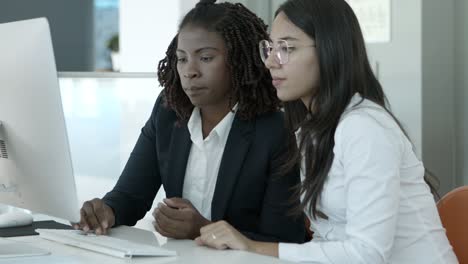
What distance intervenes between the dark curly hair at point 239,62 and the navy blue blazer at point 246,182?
4 cm

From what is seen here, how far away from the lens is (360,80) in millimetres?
1654

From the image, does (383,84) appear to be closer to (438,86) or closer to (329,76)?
(438,86)

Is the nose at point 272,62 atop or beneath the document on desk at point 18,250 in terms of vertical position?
atop

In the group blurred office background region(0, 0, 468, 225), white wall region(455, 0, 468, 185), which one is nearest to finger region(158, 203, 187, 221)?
blurred office background region(0, 0, 468, 225)

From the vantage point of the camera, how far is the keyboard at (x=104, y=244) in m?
1.50

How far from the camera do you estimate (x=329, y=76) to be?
1.64 m

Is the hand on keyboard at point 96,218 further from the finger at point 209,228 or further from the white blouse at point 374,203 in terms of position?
the white blouse at point 374,203

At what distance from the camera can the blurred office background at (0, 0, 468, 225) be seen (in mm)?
3244

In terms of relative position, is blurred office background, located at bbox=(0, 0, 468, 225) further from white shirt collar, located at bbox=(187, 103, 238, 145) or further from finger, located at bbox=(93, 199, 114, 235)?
finger, located at bbox=(93, 199, 114, 235)

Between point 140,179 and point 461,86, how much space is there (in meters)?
1.72

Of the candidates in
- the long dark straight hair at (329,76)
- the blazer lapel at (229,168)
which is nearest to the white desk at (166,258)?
the long dark straight hair at (329,76)

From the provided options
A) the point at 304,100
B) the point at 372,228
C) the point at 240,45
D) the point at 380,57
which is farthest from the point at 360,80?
the point at 380,57

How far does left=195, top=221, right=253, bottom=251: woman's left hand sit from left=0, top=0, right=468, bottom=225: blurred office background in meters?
1.72

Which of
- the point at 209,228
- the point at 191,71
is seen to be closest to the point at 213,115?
the point at 191,71
